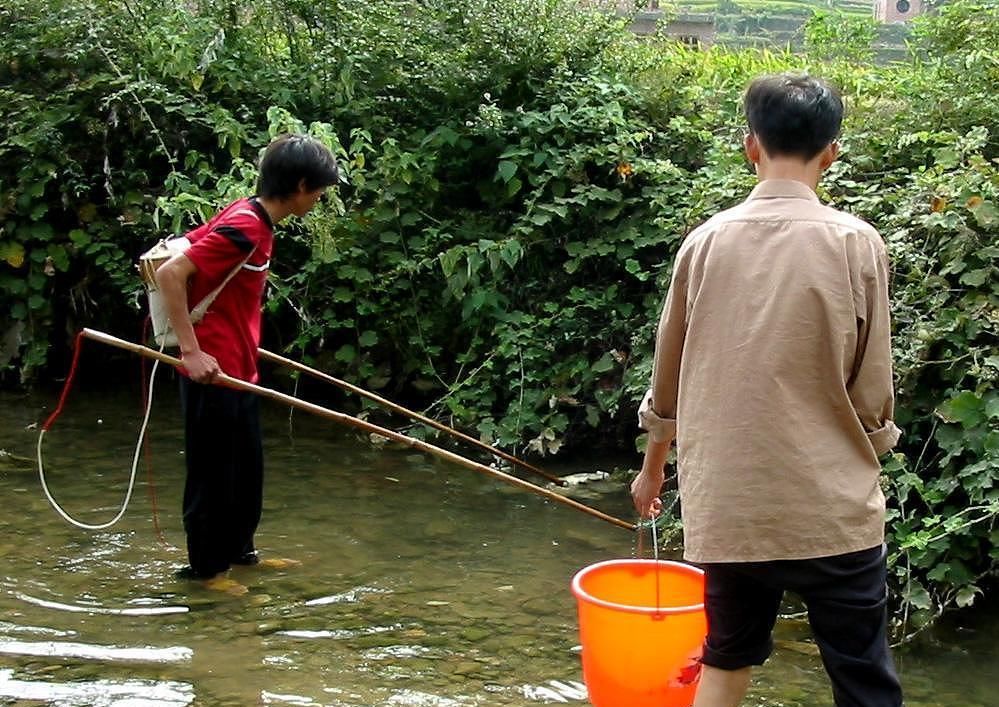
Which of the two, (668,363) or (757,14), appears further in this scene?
(757,14)

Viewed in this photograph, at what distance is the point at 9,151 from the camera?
803 cm

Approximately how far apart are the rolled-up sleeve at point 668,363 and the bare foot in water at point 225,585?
2.28 meters

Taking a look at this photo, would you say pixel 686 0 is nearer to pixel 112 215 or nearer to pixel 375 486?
pixel 112 215

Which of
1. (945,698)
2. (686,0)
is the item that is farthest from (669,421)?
(686,0)

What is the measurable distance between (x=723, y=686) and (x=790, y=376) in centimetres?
75

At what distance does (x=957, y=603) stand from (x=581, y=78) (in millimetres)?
4108

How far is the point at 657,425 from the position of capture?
2996 millimetres

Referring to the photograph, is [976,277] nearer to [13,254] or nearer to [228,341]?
[228,341]

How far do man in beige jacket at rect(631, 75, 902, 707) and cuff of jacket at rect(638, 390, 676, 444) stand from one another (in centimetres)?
21

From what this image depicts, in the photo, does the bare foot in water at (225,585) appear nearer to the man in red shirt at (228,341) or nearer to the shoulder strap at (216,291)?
the man in red shirt at (228,341)

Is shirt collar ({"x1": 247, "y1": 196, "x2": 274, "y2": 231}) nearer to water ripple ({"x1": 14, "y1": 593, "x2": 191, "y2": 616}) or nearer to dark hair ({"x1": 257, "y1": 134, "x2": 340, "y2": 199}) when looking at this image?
dark hair ({"x1": 257, "y1": 134, "x2": 340, "y2": 199})

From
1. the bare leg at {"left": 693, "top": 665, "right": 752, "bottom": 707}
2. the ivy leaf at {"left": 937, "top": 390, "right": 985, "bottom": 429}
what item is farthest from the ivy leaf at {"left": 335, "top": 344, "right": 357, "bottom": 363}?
the bare leg at {"left": 693, "top": 665, "right": 752, "bottom": 707}

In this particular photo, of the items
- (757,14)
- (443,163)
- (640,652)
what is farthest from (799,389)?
(757,14)

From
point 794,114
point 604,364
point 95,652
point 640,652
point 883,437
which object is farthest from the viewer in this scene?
point 604,364
